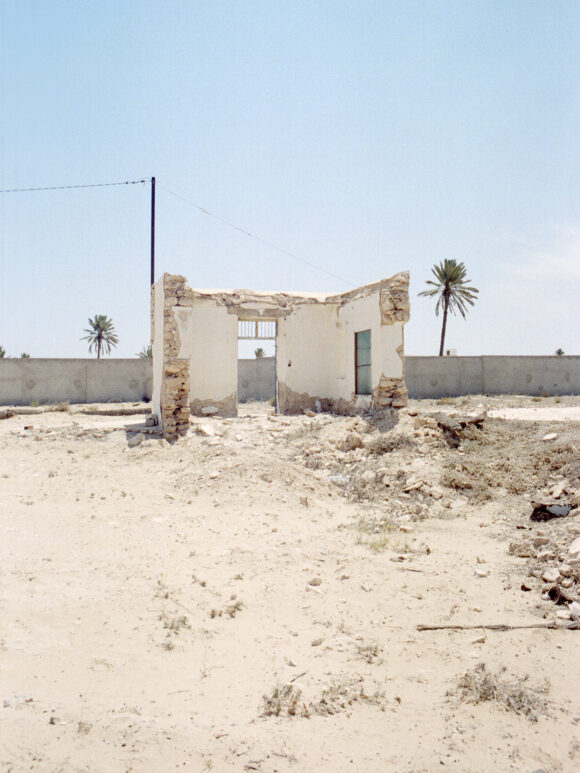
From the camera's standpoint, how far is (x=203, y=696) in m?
3.10

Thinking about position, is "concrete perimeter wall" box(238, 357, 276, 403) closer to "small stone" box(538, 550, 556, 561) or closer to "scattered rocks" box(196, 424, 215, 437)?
"scattered rocks" box(196, 424, 215, 437)

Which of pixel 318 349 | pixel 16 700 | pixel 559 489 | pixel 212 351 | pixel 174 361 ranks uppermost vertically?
pixel 318 349

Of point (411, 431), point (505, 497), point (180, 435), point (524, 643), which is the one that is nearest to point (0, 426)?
point (180, 435)

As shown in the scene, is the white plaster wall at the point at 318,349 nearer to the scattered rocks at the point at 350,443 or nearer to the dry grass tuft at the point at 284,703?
the scattered rocks at the point at 350,443

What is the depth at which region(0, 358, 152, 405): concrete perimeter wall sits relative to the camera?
18.2m

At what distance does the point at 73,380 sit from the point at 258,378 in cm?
656

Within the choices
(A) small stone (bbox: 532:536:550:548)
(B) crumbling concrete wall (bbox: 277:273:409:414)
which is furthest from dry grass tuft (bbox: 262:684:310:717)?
(B) crumbling concrete wall (bbox: 277:273:409:414)

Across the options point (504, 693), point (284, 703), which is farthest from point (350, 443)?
point (284, 703)

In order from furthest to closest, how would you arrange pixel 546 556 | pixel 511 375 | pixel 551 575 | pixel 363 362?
1. pixel 511 375
2. pixel 363 362
3. pixel 546 556
4. pixel 551 575

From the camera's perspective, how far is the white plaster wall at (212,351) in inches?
472

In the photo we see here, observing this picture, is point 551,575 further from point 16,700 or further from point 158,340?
point 158,340

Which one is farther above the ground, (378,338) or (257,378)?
(378,338)

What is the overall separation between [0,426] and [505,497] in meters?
11.2

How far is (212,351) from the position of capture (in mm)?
→ 12102
